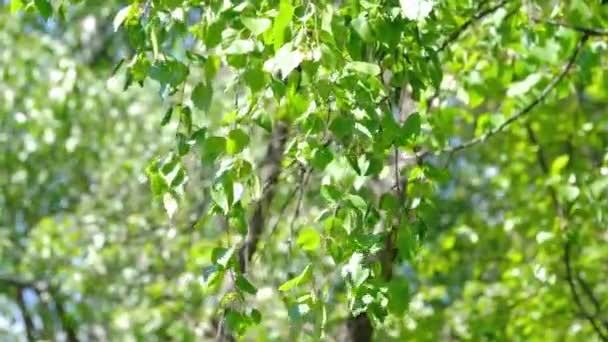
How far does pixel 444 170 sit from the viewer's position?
3160mm

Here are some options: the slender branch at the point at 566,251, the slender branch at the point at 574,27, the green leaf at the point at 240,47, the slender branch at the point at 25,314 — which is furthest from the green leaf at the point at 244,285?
the slender branch at the point at 25,314

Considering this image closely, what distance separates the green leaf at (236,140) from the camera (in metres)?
2.48

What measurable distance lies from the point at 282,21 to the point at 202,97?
1.52 feet

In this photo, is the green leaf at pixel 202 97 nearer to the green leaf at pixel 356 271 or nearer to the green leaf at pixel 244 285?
the green leaf at pixel 244 285

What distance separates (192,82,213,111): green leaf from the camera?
2.69m

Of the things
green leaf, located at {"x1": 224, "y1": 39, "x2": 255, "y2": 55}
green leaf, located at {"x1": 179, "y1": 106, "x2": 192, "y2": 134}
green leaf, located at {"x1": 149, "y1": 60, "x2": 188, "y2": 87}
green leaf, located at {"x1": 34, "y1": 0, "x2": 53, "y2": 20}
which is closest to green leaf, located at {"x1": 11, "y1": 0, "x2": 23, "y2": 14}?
green leaf, located at {"x1": 34, "y1": 0, "x2": 53, "y2": 20}

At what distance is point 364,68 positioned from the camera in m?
2.33

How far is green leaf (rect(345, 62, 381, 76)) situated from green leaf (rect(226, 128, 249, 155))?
0.29m

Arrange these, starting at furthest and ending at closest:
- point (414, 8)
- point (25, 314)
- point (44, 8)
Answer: point (25, 314) → point (44, 8) → point (414, 8)

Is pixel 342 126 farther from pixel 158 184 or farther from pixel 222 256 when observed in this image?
pixel 158 184

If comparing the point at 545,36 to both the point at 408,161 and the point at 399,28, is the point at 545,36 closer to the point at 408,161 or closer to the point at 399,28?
the point at 408,161

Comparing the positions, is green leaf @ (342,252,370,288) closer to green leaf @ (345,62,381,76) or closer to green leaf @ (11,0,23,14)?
green leaf @ (345,62,381,76)

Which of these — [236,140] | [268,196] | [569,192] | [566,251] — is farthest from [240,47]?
[566,251]

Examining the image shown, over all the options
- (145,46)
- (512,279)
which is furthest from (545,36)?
(512,279)
